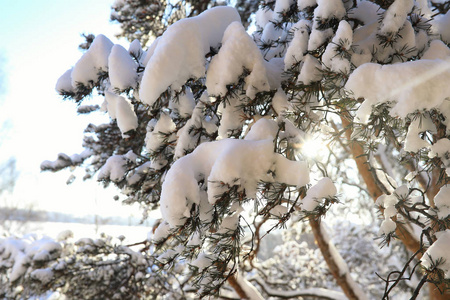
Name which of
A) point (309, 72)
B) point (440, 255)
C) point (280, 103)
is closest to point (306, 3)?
point (309, 72)

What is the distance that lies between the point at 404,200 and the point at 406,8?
3.34ft

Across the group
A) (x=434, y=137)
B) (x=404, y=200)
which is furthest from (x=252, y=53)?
(x=404, y=200)

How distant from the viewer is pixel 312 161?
1.48 m

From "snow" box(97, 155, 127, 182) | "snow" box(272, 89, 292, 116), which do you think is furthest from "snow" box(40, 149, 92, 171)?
"snow" box(272, 89, 292, 116)

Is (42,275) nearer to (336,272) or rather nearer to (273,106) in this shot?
(336,272)

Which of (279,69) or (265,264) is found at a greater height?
(279,69)

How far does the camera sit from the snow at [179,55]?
1.43 m

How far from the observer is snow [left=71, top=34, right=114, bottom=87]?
1.86 meters

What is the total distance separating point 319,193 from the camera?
128 cm

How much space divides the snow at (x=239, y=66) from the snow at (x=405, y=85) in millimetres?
458

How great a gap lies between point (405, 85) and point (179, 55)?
3.21 feet

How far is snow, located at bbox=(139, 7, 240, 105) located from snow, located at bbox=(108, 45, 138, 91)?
0.24 meters

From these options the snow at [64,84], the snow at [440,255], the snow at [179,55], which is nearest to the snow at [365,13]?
the snow at [179,55]

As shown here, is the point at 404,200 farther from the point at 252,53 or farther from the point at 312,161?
the point at 252,53
